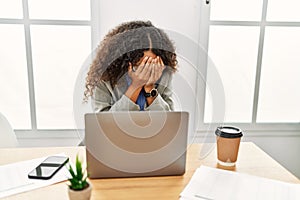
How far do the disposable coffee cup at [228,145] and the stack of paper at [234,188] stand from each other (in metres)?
0.06

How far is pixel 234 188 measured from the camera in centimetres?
94

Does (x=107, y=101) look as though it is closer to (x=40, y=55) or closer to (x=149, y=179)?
(x=149, y=179)

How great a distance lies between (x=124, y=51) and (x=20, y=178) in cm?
67

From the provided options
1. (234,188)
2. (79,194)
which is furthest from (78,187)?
(234,188)

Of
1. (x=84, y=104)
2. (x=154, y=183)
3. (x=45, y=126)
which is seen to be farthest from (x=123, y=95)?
(x=45, y=126)

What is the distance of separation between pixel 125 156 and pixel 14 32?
1.39m

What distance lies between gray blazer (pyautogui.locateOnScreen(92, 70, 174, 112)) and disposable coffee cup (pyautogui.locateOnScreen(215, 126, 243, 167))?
1.14ft

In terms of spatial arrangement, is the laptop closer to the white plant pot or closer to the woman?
the white plant pot

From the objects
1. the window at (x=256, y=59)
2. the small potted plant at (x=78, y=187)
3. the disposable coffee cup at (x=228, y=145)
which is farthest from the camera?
the window at (x=256, y=59)

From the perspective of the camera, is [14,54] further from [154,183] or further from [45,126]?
[154,183]

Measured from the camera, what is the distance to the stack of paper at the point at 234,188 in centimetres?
90

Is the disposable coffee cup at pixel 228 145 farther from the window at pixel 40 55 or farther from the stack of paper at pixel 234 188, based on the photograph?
the window at pixel 40 55

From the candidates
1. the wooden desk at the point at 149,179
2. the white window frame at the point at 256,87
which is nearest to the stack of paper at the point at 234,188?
the wooden desk at the point at 149,179

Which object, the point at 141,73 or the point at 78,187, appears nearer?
the point at 78,187
